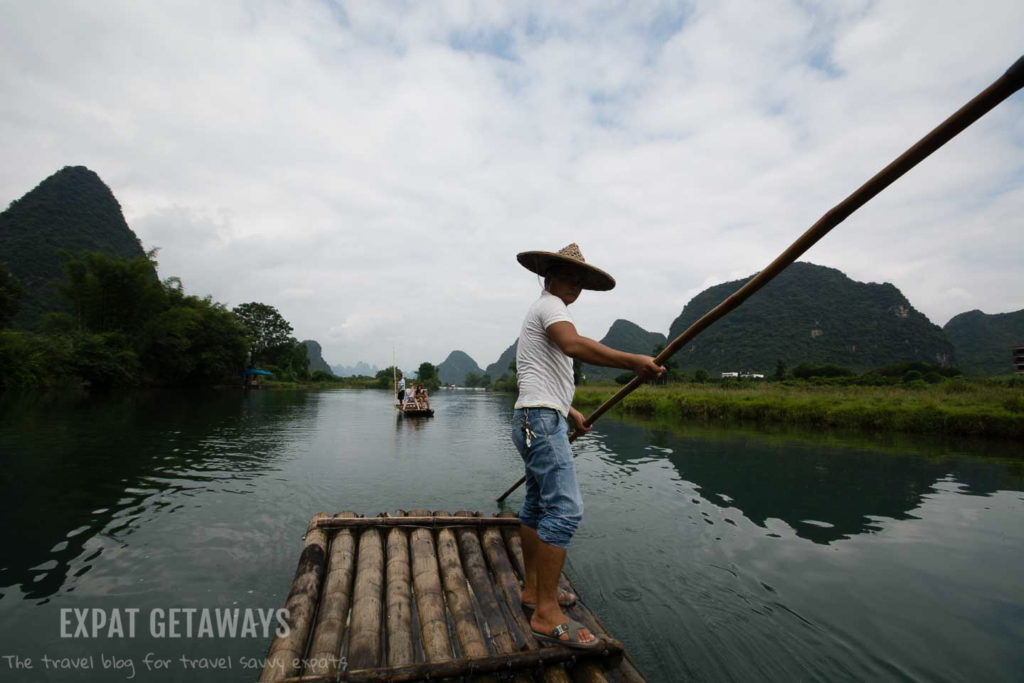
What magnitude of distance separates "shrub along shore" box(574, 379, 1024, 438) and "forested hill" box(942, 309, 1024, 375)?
64.7 metres

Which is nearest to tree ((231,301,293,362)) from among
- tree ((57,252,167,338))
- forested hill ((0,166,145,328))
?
forested hill ((0,166,145,328))

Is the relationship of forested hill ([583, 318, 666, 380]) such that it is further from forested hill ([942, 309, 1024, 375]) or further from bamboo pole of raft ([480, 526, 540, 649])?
bamboo pole of raft ([480, 526, 540, 649])

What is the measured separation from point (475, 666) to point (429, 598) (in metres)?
0.77

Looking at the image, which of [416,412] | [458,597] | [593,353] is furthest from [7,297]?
[593,353]

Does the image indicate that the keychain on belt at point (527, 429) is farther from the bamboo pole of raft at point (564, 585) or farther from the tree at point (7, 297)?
the tree at point (7, 297)

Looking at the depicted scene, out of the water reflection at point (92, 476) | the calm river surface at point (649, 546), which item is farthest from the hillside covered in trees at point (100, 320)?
the calm river surface at point (649, 546)

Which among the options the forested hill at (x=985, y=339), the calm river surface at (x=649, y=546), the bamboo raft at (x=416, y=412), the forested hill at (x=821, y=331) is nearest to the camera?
the calm river surface at (x=649, y=546)

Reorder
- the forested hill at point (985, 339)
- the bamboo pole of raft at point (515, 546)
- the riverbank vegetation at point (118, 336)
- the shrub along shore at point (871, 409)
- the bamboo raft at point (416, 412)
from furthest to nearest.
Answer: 1. the forested hill at point (985, 339)
2. the riverbank vegetation at point (118, 336)
3. the bamboo raft at point (416, 412)
4. the shrub along shore at point (871, 409)
5. the bamboo pole of raft at point (515, 546)

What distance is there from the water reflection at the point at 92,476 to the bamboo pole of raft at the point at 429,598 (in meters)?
2.88

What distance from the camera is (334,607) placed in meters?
2.53

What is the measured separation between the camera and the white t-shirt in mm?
2674

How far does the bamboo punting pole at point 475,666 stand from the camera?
1880 millimetres

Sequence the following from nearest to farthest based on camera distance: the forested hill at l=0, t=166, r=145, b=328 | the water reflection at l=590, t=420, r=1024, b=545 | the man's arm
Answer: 1. the man's arm
2. the water reflection at l=590, t=420, r=1024, b=545
3. the forested hill at l=0, t=166, r=145, b=328

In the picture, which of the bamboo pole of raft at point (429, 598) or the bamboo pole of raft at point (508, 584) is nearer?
the bamboo pole of raft at point (508, 584)
